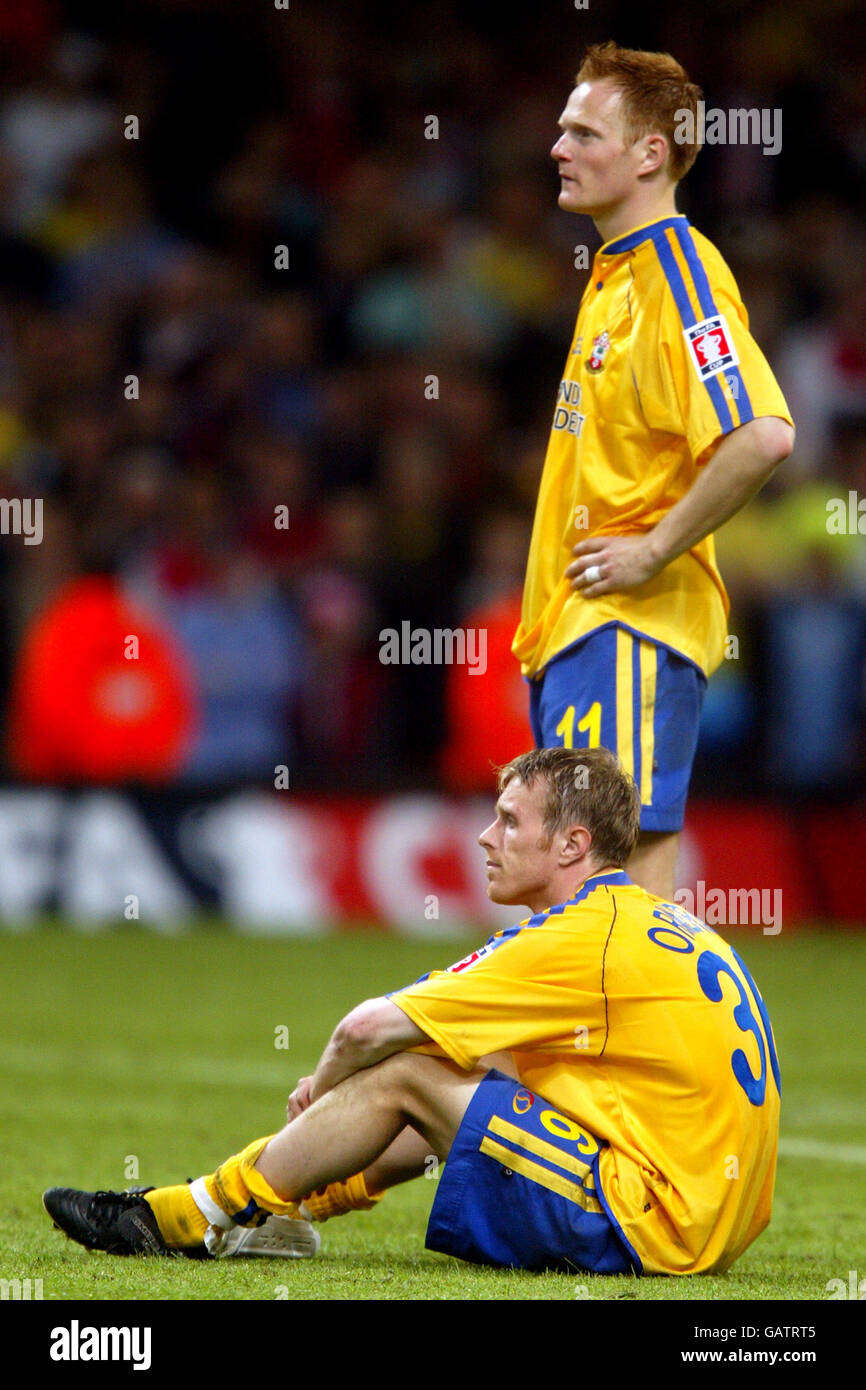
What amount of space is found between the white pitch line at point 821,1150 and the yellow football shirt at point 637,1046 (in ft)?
6.31

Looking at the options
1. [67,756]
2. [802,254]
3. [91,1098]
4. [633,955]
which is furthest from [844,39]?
[633,955]

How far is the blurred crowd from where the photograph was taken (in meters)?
11.2

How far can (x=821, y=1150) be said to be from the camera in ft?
20.2

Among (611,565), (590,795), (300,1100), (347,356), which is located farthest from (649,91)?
(347,356)

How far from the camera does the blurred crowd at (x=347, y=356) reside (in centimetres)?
1124

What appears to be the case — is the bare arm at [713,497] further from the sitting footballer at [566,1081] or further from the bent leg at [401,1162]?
the bent leg at [401,1162]

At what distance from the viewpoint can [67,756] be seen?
37.4 feet

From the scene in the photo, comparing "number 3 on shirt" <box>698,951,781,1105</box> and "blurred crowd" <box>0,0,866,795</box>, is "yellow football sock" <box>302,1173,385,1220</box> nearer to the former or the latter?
"number 3 on shirt" <box>698,951,781,1105</box>

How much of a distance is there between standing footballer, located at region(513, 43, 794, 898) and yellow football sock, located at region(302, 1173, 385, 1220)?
2.98 ft

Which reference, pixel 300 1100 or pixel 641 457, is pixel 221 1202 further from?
pixel 641 457

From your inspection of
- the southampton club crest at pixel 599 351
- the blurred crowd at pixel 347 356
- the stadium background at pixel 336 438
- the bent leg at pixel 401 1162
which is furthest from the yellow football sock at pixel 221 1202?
the blurred crowd at pixel 347 356

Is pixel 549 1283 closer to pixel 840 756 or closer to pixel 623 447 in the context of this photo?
pixel 623 447

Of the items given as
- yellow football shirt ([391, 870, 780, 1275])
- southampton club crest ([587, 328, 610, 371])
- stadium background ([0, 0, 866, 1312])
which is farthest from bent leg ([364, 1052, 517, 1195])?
southampton club crest ([587, 328, 610, 371])
